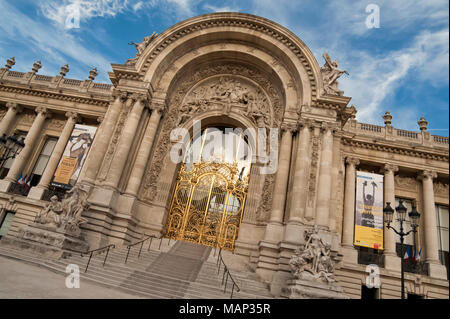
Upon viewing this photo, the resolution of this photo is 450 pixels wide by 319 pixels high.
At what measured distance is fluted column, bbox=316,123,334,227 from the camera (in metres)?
13.1

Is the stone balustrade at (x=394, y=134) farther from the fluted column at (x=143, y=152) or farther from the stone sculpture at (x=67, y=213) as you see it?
the stone sculpture at (x=67, y=213)

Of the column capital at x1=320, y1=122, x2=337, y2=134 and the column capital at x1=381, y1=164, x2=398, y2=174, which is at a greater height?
the column capital at x1=381, y1=164, x2=398, y2=174

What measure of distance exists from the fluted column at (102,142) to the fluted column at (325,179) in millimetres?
10550

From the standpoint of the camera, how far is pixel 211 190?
1627 centimetres

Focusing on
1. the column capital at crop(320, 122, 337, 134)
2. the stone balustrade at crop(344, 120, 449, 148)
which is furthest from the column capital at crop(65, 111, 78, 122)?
the stone balustrade at crop(344, 120, 449, 148)

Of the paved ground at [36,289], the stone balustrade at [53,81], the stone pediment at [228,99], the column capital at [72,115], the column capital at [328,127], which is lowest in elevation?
the paved ground at [36,289]

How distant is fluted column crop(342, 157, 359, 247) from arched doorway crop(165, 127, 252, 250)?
620cm

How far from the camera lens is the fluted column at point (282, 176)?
13.6m

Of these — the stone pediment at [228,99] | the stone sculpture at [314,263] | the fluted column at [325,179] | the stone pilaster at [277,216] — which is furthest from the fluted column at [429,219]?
the stone pediment at [228,99]

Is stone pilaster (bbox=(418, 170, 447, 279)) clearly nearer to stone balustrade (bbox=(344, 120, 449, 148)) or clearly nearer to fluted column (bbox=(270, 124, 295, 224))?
stone balustrade (bbox=(344, 120, 449, 148))

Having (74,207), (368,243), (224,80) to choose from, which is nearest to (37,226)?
(74,207)

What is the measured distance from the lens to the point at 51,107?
20.8 meters

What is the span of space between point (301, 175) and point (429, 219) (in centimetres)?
925
